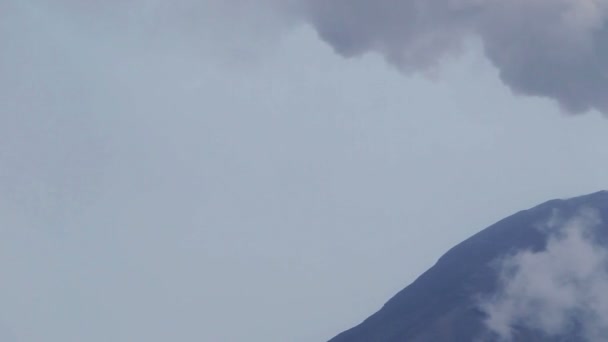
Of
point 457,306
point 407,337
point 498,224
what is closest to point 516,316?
point 457,306

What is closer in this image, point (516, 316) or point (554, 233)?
point (516, 316)

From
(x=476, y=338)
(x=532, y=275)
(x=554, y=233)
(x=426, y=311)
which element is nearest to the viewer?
(x=476, y=338)

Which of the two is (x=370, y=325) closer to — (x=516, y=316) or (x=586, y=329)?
(x=516, y=316)

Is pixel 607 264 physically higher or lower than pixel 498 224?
lower

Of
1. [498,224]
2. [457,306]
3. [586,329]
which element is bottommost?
[586,329]

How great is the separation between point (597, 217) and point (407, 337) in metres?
46.3

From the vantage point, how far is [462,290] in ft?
450

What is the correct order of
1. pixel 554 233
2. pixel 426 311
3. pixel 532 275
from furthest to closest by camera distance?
pixel 554 233
pixel 532 275
pixel 426 311

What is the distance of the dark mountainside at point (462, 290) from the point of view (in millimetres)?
125625

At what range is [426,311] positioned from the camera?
432 ft

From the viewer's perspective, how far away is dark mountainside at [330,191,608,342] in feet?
412

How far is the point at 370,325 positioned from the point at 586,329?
28.0 m

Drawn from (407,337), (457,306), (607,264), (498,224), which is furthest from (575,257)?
(407,337)

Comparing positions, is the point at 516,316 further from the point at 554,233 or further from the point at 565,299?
the point at 554,233
